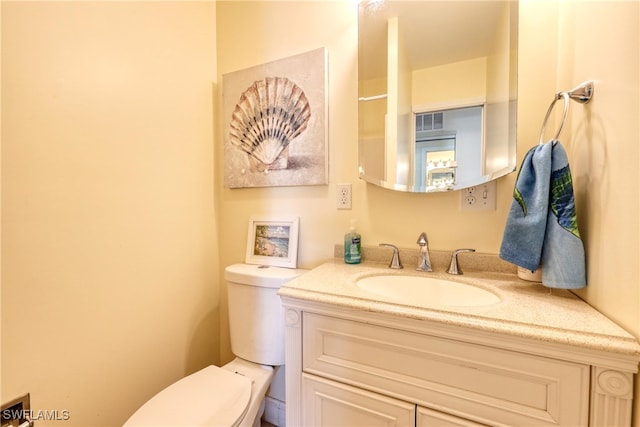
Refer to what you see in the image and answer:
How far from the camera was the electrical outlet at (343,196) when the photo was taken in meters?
1.16

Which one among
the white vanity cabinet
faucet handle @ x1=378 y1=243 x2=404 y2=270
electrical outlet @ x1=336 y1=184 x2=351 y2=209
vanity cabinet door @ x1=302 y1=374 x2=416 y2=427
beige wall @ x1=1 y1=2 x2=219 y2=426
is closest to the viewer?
the white vanity cabinet

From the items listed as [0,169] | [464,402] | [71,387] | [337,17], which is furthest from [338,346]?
[337,17]

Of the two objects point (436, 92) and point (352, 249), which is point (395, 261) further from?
point (436, 92)

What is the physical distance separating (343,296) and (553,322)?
0.46 m

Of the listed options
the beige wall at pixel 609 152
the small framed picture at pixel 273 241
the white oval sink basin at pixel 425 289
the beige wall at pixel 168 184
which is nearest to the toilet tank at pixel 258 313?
the small framed picture at pixel 273 241

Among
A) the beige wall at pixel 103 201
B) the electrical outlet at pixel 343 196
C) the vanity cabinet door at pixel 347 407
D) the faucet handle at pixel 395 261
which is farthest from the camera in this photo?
the electrical outlet at pixel 343 196

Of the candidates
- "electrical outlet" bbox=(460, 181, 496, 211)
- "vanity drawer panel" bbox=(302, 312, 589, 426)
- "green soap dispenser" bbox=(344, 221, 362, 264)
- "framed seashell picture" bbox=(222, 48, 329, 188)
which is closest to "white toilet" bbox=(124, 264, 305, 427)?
"green soap dispenser" bbox=(344, 221, 362, 264)

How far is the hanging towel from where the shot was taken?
666 mm

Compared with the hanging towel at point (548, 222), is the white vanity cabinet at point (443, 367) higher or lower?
lower

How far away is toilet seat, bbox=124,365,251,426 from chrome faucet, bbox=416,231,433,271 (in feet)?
2.58

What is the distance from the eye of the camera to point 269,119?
1285mm

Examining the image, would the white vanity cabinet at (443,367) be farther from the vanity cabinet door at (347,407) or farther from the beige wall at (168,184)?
the beige wall at (168,184)

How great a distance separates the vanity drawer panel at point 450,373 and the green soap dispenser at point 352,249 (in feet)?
1.28

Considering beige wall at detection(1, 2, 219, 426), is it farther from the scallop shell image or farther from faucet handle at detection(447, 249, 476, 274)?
faucet handle at detection(447, 249, 476, 274)
